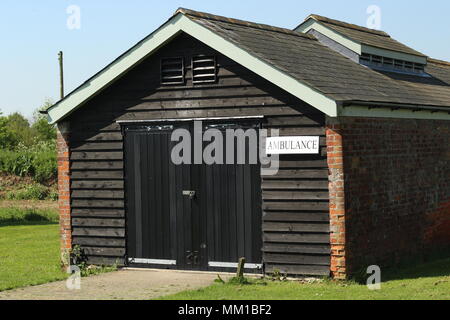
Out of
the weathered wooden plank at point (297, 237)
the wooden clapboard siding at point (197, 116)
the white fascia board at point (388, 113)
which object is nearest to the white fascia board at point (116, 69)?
the wooden clapboard siding at point (197, 116)

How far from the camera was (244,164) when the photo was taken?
13.6 meters

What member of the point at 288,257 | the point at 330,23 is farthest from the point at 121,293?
the point at 330,23

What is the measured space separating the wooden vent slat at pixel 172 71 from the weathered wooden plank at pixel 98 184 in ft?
6.76

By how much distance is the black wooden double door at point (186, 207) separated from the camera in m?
13.6

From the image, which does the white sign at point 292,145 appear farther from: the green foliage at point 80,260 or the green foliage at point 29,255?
the green foliage at point 29,255

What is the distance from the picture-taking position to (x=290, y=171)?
43.1 feet

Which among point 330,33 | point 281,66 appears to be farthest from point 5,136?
point 281,66

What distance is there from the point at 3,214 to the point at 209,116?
16468mm

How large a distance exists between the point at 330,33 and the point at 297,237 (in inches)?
245

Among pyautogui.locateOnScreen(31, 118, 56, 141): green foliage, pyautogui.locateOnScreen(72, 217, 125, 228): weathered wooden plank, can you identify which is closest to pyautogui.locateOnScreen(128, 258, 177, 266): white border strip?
pyautogui.locateOnScreen(72, 217, 125, 228): weathered wooden plank

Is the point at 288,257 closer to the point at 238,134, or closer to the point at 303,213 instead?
the point at 303,213

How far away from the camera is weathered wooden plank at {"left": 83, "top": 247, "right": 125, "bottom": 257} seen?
14.8 metres

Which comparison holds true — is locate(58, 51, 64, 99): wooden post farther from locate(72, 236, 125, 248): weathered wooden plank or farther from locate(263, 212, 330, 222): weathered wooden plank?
locate(263, 212, 330, 222): weathered wooden plank
